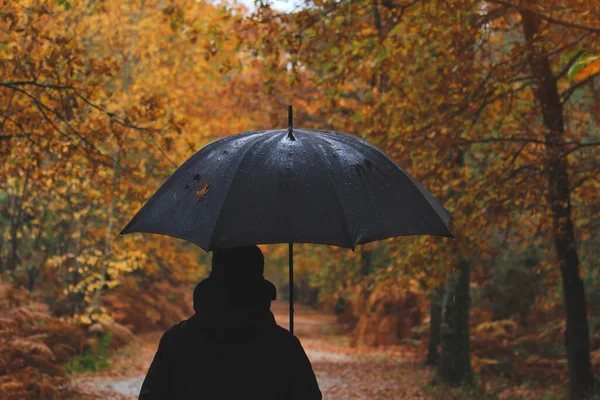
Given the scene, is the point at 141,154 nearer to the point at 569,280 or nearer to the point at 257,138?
the point at 569,280

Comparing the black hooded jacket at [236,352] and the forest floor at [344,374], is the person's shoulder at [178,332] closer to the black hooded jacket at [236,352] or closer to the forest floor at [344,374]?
the black hooded jacket at [236,352]

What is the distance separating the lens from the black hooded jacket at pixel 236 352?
2.58 meters

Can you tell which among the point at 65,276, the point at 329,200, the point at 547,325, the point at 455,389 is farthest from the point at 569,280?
the point at 65,276

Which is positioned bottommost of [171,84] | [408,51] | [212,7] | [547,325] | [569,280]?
[547,325]

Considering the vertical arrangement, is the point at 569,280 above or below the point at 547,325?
above

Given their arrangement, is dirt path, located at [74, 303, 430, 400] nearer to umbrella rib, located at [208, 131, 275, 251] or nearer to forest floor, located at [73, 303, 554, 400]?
forest floor, located at [73, 303, 554, 400]

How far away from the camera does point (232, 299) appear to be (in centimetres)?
258

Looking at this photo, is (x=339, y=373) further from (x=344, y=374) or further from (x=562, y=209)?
(x=562, y=209)

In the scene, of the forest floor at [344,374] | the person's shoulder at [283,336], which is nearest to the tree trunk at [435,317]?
the forest floor at [344,374]

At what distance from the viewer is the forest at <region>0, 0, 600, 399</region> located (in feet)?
23.2

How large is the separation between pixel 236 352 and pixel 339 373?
1164 cm

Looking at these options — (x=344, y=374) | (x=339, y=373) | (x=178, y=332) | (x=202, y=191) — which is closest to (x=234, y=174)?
(x=202, y=191)

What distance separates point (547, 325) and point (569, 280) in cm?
514

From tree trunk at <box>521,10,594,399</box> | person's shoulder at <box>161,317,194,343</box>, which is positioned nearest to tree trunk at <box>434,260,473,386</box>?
tree trunk at <box>521,10,594,399</box>
